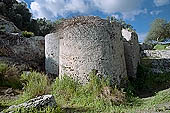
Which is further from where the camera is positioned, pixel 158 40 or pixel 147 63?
pixel 158 40

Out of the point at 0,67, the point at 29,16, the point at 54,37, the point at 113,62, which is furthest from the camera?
the point at 29,16

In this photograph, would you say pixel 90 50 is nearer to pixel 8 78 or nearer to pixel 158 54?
pixel 8 78

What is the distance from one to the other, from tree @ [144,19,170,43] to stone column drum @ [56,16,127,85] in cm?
2865

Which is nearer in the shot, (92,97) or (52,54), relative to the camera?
(92,97)

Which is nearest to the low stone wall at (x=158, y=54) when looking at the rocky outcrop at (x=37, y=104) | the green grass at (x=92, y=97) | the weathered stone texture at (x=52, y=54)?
the green grass at (x=92, y=97)

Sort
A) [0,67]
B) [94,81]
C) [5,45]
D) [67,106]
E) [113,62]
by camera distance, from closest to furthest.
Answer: [67,106] → [94,81] → [113,62] → [0,67] → [5,45]

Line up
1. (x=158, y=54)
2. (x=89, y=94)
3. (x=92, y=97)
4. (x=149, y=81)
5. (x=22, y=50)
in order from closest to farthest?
(x=92, y=97), (x=89, y=94), (x=149, y=81), (x=22, y=50), (x=158, y=54)

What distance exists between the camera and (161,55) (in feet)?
58.9

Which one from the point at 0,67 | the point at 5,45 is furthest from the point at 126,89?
the point at 5,45

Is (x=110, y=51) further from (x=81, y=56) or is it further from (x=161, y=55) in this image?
(x=161, y=55)

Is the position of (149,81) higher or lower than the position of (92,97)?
higher

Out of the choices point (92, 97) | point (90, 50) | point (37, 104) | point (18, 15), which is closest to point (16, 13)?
point (18, 15)

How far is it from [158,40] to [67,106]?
33.3 m

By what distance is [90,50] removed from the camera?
7.84 m
